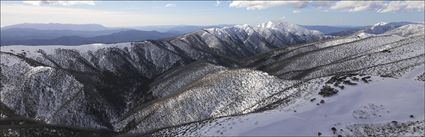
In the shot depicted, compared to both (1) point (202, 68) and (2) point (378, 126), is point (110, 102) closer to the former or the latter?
(1) point (202, 68)

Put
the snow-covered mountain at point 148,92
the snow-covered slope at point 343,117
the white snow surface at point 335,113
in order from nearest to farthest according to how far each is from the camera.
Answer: the snow-covered slope at point 343,117 < the white snow surface at point 335,113 < the snow-covered mountain at point 148,92

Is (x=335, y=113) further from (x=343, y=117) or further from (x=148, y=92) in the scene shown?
(x=148, y=92)

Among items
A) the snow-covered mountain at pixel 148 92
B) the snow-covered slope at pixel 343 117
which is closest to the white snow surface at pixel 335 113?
the snow-covered slope at pixel 343 117

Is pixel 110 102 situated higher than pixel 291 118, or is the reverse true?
pixel 291 118

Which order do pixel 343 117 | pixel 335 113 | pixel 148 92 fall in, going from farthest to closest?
pixel 148 92
pixel 335 113
pixel 343 117

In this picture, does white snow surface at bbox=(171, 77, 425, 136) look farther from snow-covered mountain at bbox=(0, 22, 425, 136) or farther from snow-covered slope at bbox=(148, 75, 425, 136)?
snow-covered mountain at bbox=(0, 22, 425, 136)

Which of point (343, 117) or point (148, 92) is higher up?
point (343, 117)

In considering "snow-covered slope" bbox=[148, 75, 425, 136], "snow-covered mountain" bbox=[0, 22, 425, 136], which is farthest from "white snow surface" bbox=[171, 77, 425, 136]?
"snow-covered mountain" bbox=[0, 22, 425, 136]

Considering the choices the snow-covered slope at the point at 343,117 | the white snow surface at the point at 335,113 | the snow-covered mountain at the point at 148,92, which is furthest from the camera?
the snow-covered mountain at the point at 148,92

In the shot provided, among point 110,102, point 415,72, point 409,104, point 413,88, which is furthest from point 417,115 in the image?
point 110,102

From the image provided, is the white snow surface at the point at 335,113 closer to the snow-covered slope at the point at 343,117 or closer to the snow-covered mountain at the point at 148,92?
the snow-covered slope at the point at 343,117

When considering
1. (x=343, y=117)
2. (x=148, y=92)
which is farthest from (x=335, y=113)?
(x=148, y=92)
